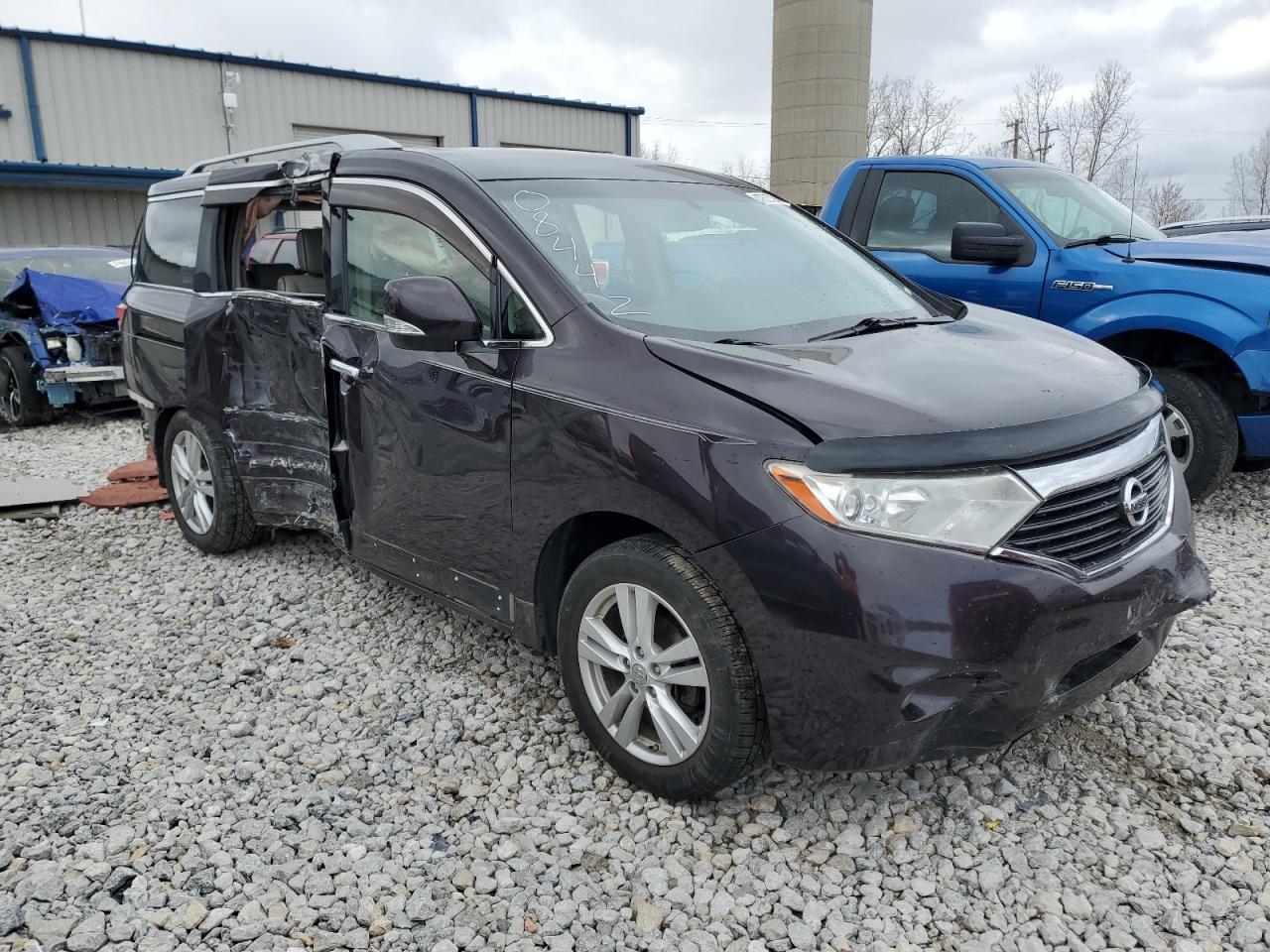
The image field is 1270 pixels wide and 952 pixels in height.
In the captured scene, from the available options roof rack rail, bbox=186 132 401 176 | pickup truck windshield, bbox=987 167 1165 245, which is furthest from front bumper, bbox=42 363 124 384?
pickup truck windshield, bbox=987 167 1165 245

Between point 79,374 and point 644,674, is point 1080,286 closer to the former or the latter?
point 644,674

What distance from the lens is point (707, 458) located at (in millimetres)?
2436

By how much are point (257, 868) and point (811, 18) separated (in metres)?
27.0

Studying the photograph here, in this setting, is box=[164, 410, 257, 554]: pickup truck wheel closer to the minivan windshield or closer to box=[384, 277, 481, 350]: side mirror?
box=[384, 277, 481, 350]: side mirror

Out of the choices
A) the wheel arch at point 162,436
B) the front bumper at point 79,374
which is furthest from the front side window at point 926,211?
the front bumper at point 79,374

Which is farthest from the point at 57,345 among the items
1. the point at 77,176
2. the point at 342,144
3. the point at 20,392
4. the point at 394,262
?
the point at 77,176

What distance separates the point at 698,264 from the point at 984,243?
274 centimetres

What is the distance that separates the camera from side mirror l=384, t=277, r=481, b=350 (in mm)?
2969

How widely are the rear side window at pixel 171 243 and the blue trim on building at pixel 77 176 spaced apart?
13617mm

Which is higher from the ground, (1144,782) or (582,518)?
(582,518)

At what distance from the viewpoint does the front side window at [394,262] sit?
10.4 feet

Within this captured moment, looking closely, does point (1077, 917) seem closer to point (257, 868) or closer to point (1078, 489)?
point (1078, 489)

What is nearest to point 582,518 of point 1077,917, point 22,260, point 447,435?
point 447,435

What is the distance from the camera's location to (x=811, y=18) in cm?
2541
